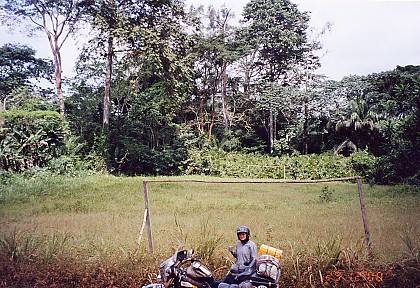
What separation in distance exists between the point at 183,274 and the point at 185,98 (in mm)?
9425

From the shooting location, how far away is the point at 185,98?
11750 millimetres

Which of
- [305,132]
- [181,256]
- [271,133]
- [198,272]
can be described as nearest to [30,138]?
[271,133]

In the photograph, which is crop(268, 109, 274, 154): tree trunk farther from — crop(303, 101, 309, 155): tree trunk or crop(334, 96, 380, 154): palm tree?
crop(334, 96, 380, 154): palm tree

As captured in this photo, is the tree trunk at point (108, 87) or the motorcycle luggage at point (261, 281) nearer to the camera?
the motorcycle luggage at point (261, 281)

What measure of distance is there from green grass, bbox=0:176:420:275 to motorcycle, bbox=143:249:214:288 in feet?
2.58

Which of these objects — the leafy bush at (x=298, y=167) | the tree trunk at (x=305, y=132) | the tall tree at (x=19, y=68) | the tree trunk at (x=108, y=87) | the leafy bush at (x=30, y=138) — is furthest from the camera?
the tree trunk at (x=108, y=87)

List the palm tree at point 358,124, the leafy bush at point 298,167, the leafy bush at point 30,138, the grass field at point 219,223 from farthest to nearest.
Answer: the leafy bush at point 30,138 → the leafy bush at point 298,167 → the palm tree at point 358,124 → the grass field at point 219,223

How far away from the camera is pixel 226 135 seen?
11148 mm

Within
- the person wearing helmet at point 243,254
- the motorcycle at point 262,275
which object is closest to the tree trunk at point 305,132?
the person wearing helmet at point 243,254

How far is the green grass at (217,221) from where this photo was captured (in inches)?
134

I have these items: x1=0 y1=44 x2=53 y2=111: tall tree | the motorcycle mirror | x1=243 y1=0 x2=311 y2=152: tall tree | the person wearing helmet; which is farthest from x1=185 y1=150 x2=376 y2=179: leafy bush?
the motorcycle mirror

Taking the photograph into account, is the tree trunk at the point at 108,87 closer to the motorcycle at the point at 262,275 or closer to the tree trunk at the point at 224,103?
the tree trunk at the point at 224,103

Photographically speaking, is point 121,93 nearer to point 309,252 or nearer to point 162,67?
point 162,67

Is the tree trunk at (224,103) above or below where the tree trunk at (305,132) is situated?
above
